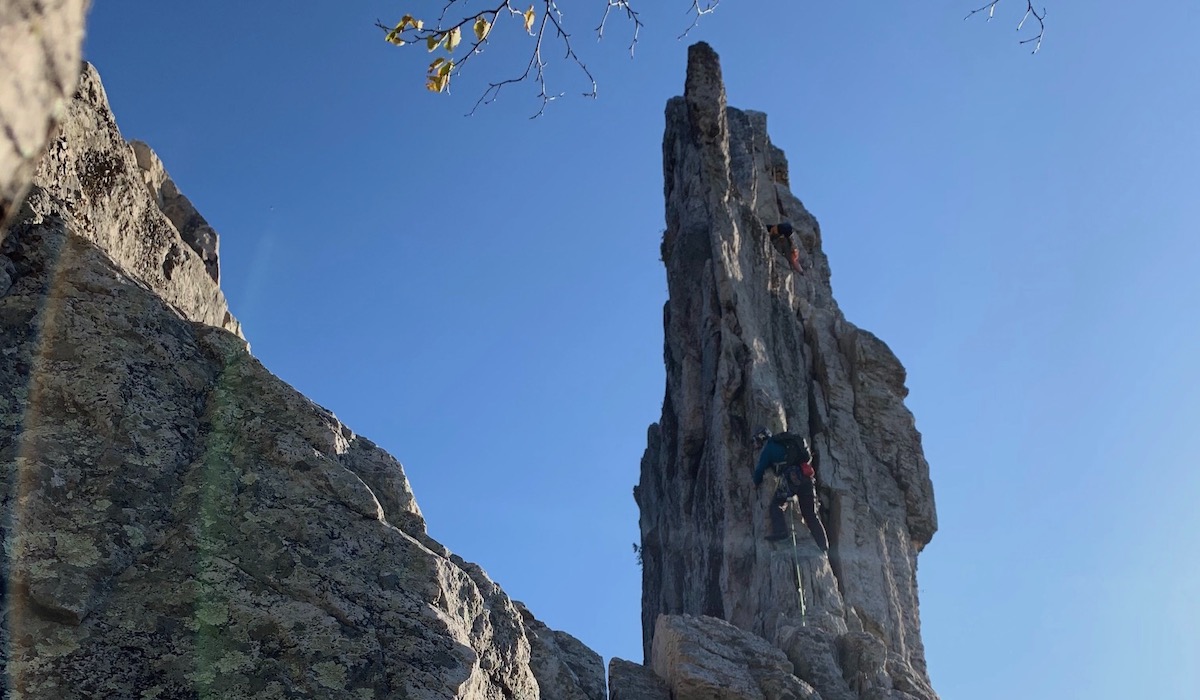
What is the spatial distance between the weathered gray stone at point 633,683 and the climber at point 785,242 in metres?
25.5

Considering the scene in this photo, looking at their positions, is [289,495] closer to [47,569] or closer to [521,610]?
[47,569]

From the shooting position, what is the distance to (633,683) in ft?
44.4

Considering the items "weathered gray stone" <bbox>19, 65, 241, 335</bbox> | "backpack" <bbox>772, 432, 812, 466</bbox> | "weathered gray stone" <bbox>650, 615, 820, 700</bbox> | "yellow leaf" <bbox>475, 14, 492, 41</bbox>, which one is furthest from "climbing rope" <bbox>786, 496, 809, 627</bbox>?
"yellow leaf" <bbox>475, 14, 492, 41</bbox>

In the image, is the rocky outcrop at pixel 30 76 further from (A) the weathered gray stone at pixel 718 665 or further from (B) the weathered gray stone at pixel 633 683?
(A) the weathered gray stone at pixel 718 665

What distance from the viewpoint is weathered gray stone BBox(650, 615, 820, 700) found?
43.6 feet

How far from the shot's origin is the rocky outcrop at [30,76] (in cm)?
189

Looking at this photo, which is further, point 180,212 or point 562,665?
point 180,212

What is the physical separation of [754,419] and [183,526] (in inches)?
948

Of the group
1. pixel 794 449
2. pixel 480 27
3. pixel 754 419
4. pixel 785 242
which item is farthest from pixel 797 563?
pixel 480 27

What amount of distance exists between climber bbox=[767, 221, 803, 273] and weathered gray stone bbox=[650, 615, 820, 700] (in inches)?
966

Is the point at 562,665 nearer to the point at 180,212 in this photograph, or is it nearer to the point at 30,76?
the point at 180,212

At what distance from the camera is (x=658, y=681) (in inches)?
546

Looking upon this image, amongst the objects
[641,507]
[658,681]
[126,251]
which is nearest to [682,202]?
[641,507]

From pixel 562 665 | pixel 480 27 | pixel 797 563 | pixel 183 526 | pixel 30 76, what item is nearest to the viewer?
pixel 30 76
